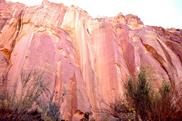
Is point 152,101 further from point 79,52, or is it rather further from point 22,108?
point 79,52

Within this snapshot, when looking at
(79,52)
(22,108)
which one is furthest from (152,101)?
(79,52)

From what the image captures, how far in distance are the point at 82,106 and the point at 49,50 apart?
16.4 ft

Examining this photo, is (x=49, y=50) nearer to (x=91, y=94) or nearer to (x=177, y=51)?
(x=91, y=94)

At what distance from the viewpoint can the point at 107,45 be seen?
3145cm

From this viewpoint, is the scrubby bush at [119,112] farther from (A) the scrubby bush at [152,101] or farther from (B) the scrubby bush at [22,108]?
(B) the scrubby bush at [22,108]

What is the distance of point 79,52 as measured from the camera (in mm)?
30141

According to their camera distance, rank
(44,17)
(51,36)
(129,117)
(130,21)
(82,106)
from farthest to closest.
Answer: (130,21) → (44,17) → (51,36) → (82,106) → (129,117)

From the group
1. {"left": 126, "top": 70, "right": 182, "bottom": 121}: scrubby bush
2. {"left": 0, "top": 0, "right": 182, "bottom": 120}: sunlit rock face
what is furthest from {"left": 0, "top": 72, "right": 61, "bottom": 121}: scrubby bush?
{"left": 126, "top": 70, "right": 182, "bottom": 121}: scrubby bush

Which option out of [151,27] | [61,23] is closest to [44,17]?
[61,23]

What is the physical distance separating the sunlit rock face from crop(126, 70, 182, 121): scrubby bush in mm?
6417

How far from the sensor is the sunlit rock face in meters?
26.0

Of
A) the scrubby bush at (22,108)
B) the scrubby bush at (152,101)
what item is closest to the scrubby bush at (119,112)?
the scrubby bush at (152,101)

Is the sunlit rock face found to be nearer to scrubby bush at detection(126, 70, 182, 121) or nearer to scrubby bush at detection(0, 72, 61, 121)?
scrubby bush at detection(0, 72, 61, 121)

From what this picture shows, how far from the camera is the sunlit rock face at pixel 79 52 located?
85.4ft
